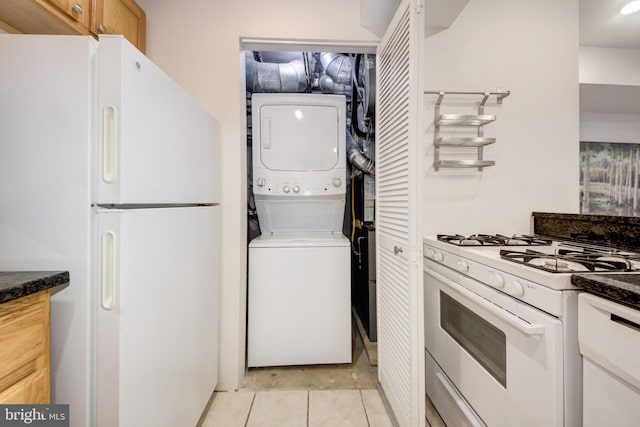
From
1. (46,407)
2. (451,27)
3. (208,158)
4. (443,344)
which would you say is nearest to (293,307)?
(443,344)

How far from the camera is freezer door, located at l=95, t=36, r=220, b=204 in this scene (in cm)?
77

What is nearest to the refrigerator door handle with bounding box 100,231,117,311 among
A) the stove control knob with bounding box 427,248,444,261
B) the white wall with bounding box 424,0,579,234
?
the stove control knob with bounding box 427,248,444,261

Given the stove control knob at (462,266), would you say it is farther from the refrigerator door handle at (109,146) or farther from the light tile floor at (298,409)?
the refrigerator door handle at (109,146)

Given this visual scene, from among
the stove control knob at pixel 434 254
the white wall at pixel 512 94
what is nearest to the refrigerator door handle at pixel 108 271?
the stove control knob at pixel 434 254

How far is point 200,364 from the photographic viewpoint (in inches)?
51.4

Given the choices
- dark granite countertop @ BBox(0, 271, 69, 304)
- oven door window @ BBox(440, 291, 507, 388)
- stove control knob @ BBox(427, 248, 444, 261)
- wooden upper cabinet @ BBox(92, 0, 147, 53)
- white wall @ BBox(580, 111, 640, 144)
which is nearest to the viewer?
dark granite countertop @ BBox(0, 271, 69, 304)

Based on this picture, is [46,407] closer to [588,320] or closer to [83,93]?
[83,93]

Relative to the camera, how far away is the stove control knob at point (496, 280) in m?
0.94

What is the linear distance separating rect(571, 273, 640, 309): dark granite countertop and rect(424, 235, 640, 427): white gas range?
38 millimetres

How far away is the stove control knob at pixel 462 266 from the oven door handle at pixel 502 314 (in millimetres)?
74

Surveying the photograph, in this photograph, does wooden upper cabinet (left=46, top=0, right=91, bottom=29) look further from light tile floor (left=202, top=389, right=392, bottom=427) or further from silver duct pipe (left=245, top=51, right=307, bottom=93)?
light tile floor (left=202, top=389, right=392, bottom=427)

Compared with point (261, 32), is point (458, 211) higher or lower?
lower

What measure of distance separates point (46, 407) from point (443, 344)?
1465 millimetres

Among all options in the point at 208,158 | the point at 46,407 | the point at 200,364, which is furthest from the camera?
the point at 208,158
